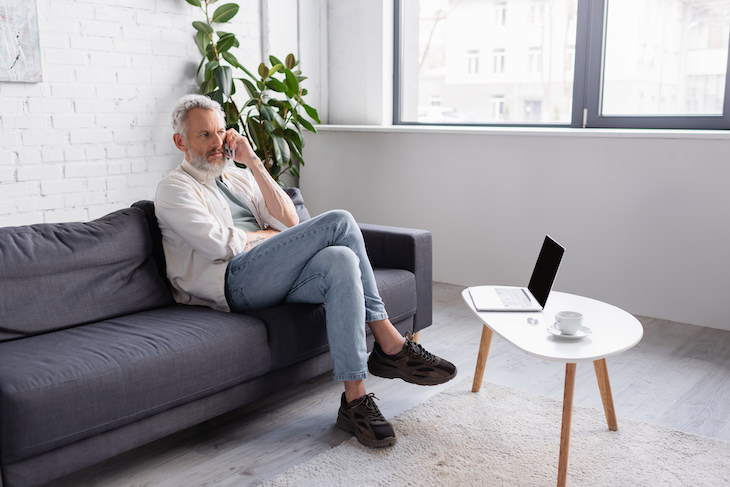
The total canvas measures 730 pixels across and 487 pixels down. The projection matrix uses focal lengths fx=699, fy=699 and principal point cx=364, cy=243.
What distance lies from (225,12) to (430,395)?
100 inches

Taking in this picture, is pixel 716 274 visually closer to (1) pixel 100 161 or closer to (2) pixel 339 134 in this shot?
(2) pixel 339 134

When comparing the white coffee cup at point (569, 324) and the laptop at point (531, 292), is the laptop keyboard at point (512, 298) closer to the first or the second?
the laptop at point (531, 292)

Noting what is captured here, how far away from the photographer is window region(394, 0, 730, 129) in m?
3.46

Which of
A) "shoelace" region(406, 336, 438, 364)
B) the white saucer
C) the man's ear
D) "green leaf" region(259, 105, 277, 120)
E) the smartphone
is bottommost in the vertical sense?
A: "shoelace" region(406, 336, 438, 364)

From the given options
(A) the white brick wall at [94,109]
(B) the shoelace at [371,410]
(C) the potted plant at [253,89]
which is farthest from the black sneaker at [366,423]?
(C) the potted plant at [253,89]

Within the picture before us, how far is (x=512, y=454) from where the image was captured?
6.91 ft

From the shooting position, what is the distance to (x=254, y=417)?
7.89ft

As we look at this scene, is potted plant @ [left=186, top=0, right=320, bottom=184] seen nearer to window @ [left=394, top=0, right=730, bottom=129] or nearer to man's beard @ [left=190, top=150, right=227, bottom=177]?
window @ [left=394, top=0, right=730, bottom=129]

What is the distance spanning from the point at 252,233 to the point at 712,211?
2.16 m

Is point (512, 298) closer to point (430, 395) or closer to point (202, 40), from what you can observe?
point (430, 395)

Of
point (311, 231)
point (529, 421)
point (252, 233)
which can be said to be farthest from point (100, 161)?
point (529, 421)

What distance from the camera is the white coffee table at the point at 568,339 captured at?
1.89 metres

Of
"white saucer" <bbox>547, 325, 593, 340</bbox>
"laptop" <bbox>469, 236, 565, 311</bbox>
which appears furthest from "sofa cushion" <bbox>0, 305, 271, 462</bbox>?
"white saucer" <bbox>547, 325, 593, 340</bbox>

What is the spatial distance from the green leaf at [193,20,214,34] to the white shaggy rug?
2.52 meters
